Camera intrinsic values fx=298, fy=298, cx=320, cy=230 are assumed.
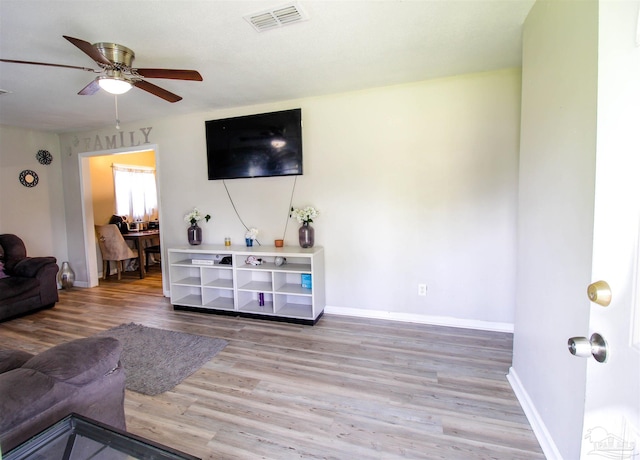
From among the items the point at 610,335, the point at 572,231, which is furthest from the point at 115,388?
the point at 572,231

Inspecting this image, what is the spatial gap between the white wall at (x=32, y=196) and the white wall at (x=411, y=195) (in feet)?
9.37

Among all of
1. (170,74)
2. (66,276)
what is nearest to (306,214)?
(170,74)

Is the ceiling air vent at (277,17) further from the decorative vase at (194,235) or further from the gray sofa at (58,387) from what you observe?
the decorative vase at (194,235)

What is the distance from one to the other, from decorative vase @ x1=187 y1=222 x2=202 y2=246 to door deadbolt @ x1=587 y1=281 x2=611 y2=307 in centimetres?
383

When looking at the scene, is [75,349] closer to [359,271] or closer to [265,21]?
[265,21]

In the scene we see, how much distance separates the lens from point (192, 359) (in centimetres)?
251

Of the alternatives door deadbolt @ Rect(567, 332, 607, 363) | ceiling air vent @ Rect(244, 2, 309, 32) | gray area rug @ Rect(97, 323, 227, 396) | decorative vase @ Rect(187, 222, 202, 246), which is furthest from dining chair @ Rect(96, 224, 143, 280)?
door deadbolt @ Rect(567, 332, 607, 363)

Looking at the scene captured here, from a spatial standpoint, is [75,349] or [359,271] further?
[359,271]

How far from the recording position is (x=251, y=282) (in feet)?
12.1

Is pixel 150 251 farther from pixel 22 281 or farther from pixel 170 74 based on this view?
pixel 170 74

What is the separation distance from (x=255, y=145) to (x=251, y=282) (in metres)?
1.65

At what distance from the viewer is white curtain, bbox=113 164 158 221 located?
19.2 ft

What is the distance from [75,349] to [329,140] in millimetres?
2767

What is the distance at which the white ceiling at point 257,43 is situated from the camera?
70.9 inches
